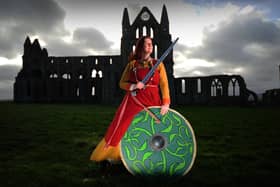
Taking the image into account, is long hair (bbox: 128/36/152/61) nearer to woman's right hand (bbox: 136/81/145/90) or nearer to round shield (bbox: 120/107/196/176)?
woman's right hand (bbox: 136/81/145/90)

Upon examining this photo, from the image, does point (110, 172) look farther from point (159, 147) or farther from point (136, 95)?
point (136, 95)

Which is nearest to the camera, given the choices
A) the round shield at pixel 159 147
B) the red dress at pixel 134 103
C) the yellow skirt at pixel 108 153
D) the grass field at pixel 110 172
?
the round shield at pixel 159 147

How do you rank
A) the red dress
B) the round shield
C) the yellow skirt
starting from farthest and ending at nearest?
the yellow skirt → the red dress → the round shield

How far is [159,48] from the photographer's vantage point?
37625 mm

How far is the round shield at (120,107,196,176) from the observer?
10.4 ft

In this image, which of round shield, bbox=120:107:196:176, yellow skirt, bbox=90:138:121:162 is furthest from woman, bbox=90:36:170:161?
round shield, bbox=120:107:196:176

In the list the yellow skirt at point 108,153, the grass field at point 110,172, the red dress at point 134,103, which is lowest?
the grass field at point 110,172

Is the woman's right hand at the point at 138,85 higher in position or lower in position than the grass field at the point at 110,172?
higher

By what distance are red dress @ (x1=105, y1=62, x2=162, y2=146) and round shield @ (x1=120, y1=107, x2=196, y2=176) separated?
40 cm

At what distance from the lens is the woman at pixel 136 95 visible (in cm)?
361

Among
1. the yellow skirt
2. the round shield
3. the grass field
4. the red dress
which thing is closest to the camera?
the round shield

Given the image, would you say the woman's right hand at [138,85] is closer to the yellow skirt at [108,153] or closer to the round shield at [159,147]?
the round shield at [159,147]

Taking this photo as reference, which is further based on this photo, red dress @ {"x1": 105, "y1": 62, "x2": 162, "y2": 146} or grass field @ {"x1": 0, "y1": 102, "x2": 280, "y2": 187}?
red dress @ {"x1": 105, "y1": 62, "x2": 162, "y2": 146}

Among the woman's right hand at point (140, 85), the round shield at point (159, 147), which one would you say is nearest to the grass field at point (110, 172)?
the round shield at point (159, 147)
